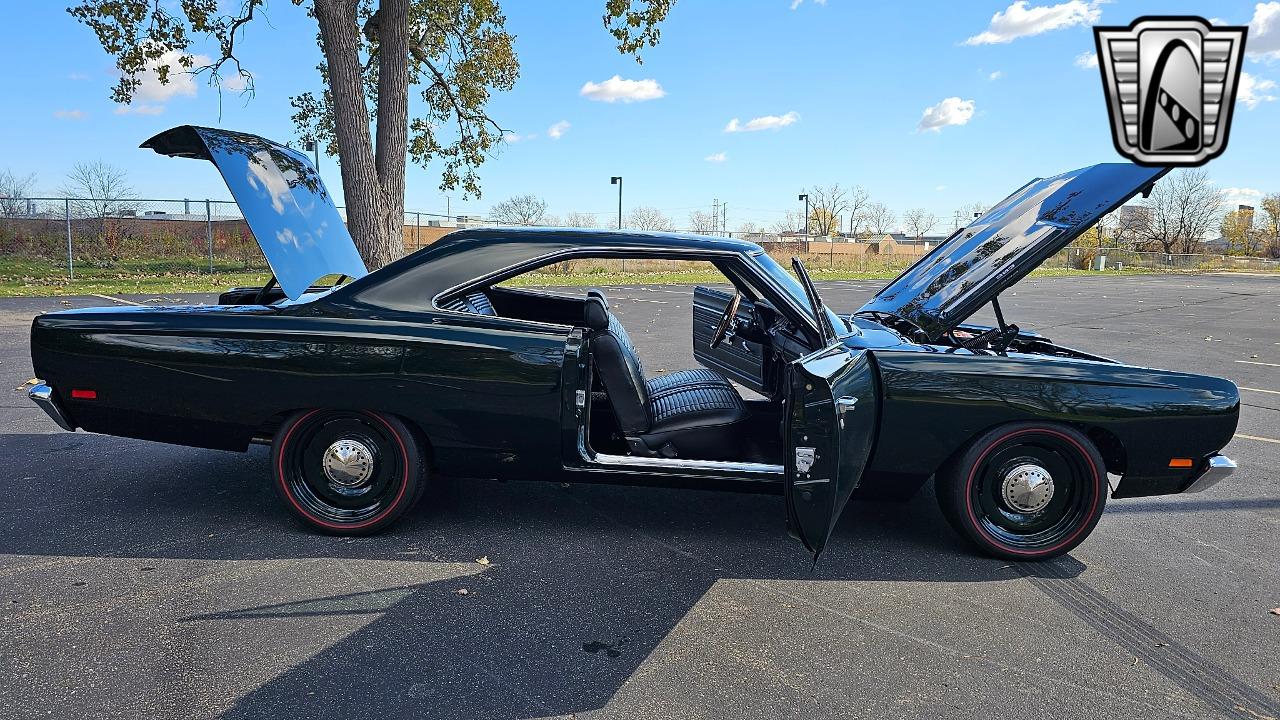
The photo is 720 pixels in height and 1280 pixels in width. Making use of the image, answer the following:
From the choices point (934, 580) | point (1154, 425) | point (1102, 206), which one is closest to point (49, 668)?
point (934, 580)

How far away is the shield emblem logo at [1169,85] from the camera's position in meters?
4.38

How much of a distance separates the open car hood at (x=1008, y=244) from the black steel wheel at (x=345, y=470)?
2.79 metres

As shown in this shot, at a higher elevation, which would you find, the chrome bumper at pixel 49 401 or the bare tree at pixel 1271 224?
the bare tree at pixel 1271 224

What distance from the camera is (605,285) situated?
22.4m

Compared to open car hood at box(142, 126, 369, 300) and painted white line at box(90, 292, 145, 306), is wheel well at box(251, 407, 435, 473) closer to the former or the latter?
open car hood at box(142, 126, 369, 300)

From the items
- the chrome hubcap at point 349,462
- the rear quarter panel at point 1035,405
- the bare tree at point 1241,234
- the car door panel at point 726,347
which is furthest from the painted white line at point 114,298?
the bare tree at point 1241,234

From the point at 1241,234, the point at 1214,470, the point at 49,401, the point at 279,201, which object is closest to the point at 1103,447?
the point at 1214,470

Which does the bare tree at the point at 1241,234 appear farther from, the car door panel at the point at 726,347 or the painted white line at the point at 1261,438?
the car door panel at the point at 726,347

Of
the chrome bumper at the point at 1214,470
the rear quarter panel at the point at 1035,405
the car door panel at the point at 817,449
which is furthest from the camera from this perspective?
the chrome bumper at the point at 1214,470

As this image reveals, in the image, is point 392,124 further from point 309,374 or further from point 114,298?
point 309,374

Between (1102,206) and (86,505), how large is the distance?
17.4 ft

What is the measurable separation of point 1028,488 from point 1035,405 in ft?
1.27

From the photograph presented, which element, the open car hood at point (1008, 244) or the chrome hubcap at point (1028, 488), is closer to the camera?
the chrome hubcap at point (1028, 488)

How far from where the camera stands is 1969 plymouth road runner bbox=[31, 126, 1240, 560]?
3.60m
